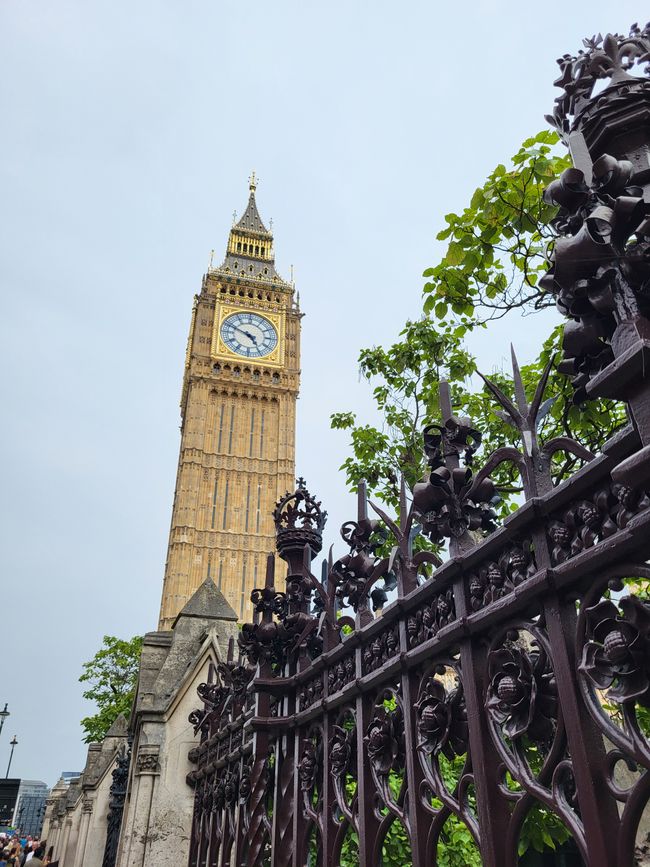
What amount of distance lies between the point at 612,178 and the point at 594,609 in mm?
868

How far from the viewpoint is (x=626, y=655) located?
1339mm

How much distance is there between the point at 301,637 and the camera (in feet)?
10.2

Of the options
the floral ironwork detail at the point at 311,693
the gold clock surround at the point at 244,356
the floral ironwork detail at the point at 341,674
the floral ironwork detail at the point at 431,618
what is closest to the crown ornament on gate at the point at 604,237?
the floral ironwork detail at the point at 431,618

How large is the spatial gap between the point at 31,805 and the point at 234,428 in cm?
5929

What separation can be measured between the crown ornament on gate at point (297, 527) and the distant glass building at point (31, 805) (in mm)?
74733

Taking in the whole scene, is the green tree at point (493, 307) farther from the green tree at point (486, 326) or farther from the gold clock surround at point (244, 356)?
the gold clock surround at point (244, 356)

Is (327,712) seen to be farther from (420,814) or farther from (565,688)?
(565,688)

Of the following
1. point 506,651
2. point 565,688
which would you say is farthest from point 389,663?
point 565,688

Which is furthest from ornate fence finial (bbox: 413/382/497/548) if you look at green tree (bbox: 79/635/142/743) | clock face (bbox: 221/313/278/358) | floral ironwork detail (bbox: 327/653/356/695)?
clock face (bbox: 221/313/278/358)

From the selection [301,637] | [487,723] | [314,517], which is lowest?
[487,723]

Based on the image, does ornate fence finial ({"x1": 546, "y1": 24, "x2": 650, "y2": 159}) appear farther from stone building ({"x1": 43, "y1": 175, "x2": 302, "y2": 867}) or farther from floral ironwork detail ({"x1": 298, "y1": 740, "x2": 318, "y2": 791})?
stone building ({"x1": 43, "y1": 175, "x2": 302, "y2": 867})

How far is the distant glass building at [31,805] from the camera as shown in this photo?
70375mm

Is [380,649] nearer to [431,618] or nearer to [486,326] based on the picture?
[431,618]

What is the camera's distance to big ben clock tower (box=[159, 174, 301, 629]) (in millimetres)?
55094
